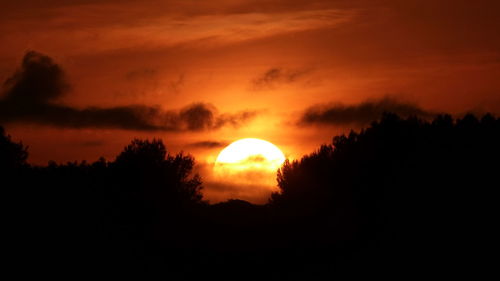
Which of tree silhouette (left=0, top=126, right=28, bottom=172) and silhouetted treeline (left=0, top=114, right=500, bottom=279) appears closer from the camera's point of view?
silhouetted treeline (left=0, top=114, right=500, bottom=279)

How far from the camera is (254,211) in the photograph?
95.6 m

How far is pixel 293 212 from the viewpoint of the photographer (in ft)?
277

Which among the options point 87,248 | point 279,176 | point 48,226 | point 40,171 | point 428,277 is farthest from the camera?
point 279,176

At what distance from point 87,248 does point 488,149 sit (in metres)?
35.2

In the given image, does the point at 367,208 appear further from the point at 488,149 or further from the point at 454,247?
the point at 454,247

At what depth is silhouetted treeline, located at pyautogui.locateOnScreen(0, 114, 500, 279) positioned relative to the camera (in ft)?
180

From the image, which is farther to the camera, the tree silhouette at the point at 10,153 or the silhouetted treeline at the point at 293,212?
the tree silhouette at the point at 10,153

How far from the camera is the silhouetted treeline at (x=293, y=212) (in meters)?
54.8

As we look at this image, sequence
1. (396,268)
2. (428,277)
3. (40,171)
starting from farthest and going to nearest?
(40,171)
(396,268)
(428,277)

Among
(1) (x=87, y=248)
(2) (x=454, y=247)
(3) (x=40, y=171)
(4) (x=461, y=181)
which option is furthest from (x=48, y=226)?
(4) (x=461, y=181)

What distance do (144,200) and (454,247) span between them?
28.1 meters

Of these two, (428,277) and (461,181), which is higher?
(461,181)

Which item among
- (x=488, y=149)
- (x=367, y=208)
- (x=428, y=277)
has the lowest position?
(x=428, y=277)

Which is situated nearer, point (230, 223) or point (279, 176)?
point (230, 223)
